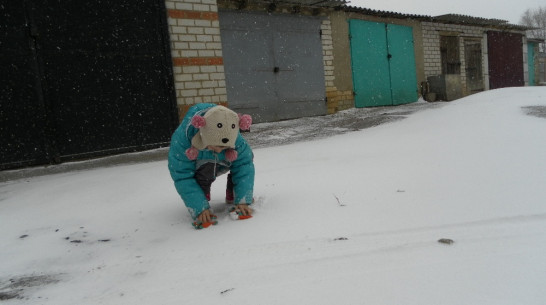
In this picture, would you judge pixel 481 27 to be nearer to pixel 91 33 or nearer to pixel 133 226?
pixel 91 33

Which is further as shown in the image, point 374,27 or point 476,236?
point 374,27

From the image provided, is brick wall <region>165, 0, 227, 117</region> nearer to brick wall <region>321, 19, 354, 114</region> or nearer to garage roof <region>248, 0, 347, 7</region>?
garage roof <region>248, 0, 347, 7</region>

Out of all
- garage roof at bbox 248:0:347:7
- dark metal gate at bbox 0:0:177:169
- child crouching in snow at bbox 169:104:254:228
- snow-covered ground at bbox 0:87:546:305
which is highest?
garage roof at bbox 248:0:347:7

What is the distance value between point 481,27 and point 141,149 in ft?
42.2

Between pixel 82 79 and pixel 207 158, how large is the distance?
11.6ft

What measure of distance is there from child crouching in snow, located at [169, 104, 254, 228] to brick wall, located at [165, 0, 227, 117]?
387cm

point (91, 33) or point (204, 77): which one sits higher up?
point (91, 33)

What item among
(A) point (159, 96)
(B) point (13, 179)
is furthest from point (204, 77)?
(B) point (13, 179)

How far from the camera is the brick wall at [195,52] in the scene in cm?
559

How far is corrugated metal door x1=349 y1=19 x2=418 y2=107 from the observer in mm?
9000

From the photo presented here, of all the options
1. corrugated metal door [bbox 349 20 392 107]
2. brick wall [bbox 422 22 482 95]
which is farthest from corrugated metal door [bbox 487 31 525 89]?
corrugated metal door [bbox 349 20 392 107]

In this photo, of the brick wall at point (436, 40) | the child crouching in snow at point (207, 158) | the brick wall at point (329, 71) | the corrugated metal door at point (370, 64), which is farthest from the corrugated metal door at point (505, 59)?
the child crouching in snow at point (207, 158)

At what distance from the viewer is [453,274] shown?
1199 millimetres

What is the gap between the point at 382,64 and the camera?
31.2 feet
